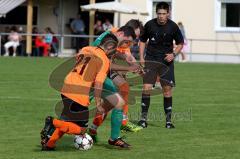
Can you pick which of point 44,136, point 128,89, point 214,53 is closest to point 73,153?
point 44,136

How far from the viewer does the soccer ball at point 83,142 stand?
10.0m

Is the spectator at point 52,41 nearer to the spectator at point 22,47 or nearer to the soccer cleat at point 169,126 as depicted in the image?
the spectator at point 22,47

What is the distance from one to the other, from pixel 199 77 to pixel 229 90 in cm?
522

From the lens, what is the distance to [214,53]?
3647 cm

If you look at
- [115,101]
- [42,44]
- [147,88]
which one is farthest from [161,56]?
[42,44]

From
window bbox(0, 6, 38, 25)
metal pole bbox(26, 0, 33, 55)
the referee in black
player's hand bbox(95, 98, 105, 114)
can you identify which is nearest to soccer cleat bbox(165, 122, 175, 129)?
the referee in black

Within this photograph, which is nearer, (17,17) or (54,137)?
(54,137)

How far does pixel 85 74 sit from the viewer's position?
969cm

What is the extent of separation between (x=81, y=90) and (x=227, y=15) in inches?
1158

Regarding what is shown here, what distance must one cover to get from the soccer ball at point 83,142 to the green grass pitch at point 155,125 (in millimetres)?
94

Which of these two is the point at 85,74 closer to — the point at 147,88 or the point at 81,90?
the point at 81,90

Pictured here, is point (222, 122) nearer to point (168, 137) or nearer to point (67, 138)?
point (168, 137)

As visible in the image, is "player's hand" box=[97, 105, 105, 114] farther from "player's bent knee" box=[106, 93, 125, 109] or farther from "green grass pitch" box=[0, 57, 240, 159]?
"green grass pitch" box=[0, 57, 240, 159]

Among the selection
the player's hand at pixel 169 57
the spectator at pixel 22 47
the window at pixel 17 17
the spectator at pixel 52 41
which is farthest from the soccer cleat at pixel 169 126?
the window at pixel 17 17
